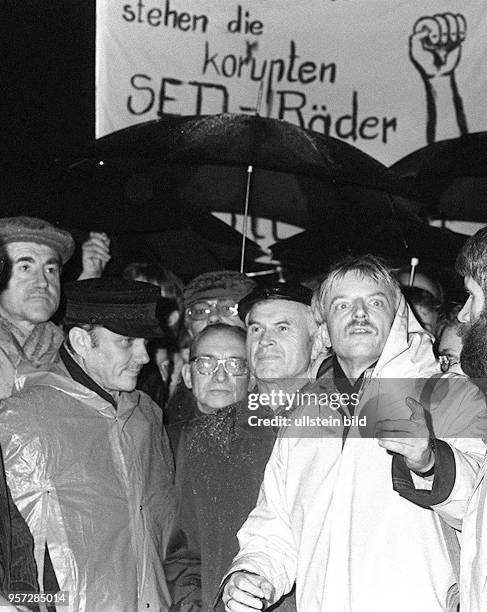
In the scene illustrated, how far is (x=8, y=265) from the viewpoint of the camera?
4812mm

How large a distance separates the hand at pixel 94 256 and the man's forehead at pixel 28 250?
873mm

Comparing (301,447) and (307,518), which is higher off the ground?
(301,447)

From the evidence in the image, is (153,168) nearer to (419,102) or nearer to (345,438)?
(419,102)

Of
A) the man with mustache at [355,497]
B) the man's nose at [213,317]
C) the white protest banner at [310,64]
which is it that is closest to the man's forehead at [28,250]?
the man's nose at [213,317]

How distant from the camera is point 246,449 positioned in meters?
3.98

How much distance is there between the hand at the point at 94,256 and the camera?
576 cm

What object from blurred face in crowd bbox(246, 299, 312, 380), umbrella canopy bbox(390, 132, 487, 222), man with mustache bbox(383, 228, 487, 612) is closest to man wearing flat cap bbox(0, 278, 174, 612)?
blurred face in crowd bbox(246, 299, 312, 380)

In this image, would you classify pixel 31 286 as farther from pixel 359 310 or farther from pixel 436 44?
pixel 436 44

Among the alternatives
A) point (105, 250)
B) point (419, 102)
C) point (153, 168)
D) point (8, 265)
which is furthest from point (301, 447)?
point (419, 102)

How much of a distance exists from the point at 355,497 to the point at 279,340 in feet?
3.35

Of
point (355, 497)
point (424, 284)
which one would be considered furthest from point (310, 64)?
point (355, 497)

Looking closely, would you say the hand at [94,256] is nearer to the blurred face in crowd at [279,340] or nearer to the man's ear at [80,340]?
the man's ear at [80,340]

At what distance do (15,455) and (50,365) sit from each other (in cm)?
45

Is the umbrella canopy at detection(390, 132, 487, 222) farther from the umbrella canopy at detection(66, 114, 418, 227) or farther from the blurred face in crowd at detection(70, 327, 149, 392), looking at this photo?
the blurred face in crowd at detection(70, 327, 149, 392)
